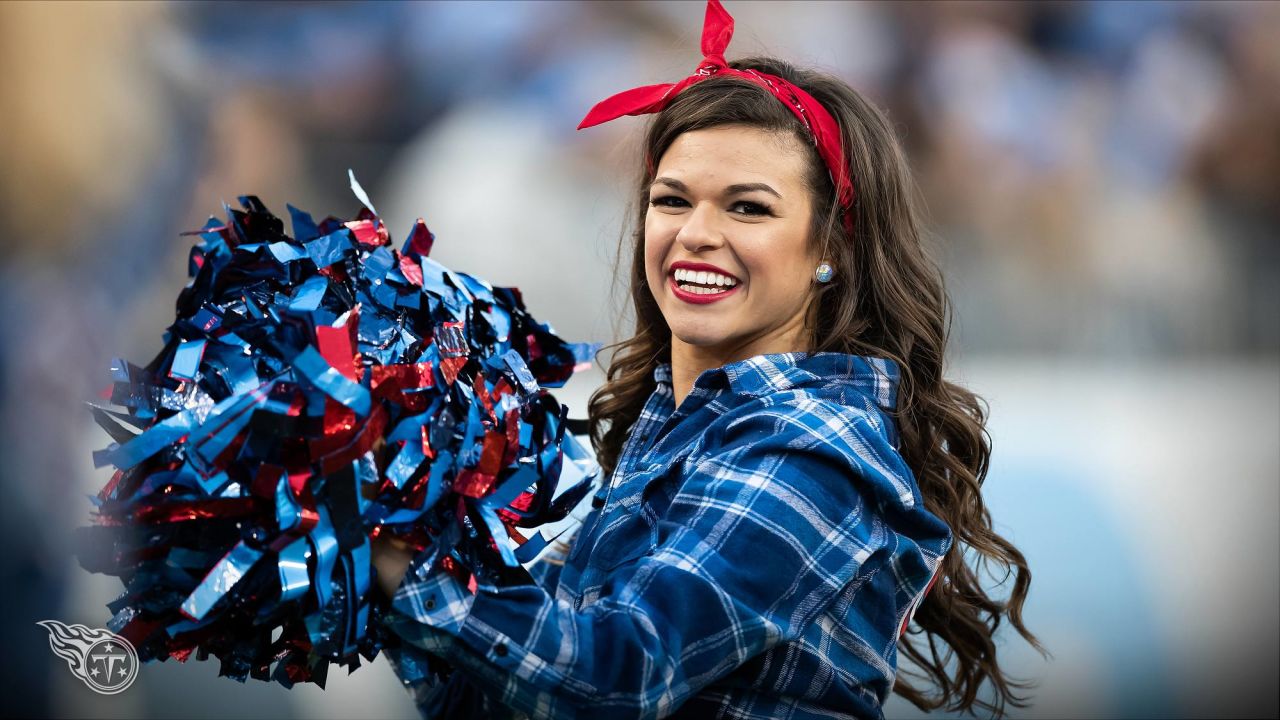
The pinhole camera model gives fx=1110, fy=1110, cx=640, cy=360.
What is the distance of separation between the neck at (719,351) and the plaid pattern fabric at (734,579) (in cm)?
10

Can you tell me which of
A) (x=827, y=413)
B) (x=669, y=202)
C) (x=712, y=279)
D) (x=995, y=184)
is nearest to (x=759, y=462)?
(x=827, y=413)

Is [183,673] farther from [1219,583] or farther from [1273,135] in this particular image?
[1273,135]

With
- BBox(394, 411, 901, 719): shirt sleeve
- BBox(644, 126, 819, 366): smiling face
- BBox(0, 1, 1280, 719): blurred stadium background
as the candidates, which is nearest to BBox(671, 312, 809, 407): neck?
BBox(644, 126, 819, 366): smiling face

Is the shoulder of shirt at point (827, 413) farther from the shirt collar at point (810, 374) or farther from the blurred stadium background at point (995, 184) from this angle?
the blurred stadium background at point (995, 184)

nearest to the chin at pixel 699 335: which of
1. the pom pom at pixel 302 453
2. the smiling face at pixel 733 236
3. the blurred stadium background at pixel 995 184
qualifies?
the smiling face at pixel 733 236

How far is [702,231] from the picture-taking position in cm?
125

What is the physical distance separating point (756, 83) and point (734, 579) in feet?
2.10

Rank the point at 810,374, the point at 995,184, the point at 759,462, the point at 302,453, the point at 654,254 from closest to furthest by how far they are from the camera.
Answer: the point at 302,453, the point at 759,462, the point at 810,374, the point at 654,254, the point at 995,184

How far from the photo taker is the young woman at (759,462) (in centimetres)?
87

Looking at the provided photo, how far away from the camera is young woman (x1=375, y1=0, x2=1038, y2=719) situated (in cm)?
87

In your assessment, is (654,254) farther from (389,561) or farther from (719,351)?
(389,561)

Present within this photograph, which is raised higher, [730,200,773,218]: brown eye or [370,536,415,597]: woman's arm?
[730,200,773,218]: brown eye

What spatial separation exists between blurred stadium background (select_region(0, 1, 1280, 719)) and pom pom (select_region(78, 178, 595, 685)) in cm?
131

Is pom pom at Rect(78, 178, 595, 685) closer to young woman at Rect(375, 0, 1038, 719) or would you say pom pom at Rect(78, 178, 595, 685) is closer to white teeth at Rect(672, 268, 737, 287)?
young woman at Rect(375, 0, 1038, 719)
